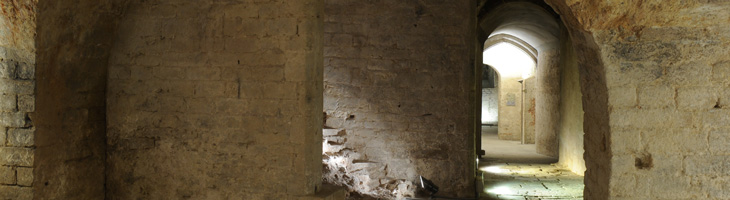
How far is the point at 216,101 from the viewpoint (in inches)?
167

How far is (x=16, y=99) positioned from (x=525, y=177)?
7.30m

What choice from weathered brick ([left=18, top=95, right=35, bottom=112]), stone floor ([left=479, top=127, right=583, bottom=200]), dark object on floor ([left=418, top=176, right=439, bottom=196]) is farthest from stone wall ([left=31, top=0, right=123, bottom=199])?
stone floor ([left=479, top=127, right=583, bottom=200])

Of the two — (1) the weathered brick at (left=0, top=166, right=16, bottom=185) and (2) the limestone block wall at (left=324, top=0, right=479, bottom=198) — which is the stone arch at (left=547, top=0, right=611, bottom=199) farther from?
(1) the weathered brick at (left=0, top=166, right=16, bottom=185)

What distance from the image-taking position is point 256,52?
409 centimetres

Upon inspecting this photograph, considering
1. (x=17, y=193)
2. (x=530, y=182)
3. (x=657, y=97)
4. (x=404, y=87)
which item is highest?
(x=404, y=87)

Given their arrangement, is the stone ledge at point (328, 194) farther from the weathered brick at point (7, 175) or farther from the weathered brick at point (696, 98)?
the weathered brick at point (696, 98)

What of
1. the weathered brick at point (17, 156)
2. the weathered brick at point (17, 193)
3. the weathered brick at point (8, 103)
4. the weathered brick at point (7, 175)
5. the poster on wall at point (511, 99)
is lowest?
the weathered brick at point (17, 193)

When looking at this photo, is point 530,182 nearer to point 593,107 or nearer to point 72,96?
point 593,107

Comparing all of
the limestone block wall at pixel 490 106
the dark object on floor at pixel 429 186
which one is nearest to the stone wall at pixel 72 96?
the dark object on floor at pixel 429 186

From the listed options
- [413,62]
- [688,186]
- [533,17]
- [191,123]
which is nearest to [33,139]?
[191,123]

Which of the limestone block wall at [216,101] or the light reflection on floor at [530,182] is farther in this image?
the light reflection on floor at [530,182]

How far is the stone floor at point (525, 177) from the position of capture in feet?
24.2

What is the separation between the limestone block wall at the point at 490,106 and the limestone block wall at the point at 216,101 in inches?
844

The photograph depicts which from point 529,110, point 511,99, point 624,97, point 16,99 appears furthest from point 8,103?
point 511,99
